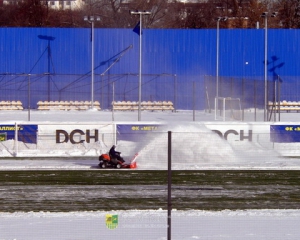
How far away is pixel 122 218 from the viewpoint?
14.5 metres

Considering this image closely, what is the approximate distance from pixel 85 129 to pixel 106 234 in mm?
15094

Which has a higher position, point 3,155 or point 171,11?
point 171,11

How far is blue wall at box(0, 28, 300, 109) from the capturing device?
201 feet

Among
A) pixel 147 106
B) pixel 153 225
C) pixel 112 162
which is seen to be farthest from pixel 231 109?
pixel 153 225

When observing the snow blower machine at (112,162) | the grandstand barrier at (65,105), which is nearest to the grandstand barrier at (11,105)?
the grandstand barrier at (65,105)

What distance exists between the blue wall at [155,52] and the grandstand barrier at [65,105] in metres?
4.96

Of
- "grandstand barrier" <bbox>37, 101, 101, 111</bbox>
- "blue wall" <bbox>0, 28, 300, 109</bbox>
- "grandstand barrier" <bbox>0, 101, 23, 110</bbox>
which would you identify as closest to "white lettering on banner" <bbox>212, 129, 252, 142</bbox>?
"grandstand barrier" <bbox>37, 101, 101, 111</bbox>

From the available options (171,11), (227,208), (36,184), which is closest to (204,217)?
(227,208)

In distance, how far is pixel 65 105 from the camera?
186 feet

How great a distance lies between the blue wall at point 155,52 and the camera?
201ft

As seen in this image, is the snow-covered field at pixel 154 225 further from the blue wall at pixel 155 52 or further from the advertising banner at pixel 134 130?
the blue wall at pixel 155 52

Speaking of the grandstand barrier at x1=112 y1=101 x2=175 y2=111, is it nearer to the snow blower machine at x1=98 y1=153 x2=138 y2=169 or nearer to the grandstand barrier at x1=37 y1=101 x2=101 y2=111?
the grandstand barrier at x1=37 y1=101 x2=101 y2=111

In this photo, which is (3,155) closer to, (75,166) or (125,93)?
(75,166)

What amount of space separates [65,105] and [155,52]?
9.34 meters
